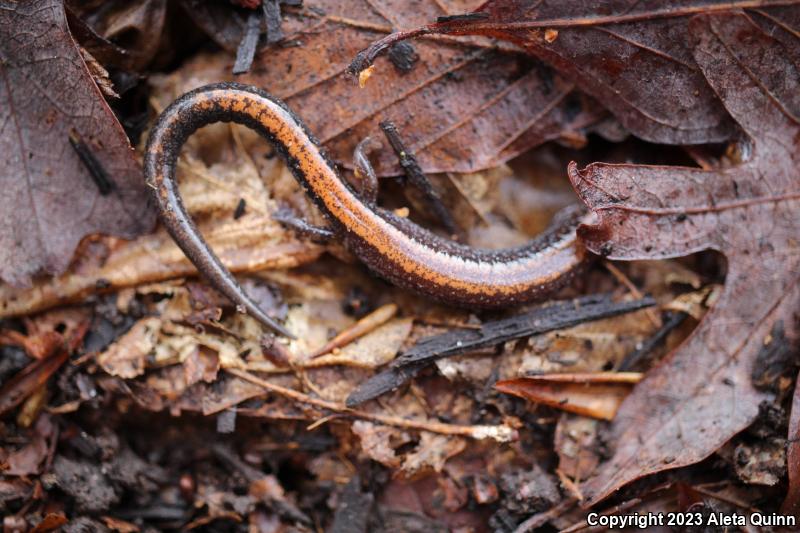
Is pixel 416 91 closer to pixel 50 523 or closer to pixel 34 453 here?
pixel 34 453

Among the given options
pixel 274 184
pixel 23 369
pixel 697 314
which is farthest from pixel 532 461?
pixel 23 369

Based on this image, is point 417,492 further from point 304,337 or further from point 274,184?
point 274,184

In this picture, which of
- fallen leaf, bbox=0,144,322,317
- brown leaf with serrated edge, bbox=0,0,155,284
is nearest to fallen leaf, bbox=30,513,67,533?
fallen leaf, bbox=0,144,322,317

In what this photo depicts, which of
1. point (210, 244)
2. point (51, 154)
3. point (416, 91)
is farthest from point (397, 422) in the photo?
point (51, 154)

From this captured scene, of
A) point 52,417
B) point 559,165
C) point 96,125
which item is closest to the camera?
point 96,125

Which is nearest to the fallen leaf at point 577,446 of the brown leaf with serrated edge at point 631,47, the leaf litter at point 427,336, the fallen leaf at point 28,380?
the leaf litter at point 427,336

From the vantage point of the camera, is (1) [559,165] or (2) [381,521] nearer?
(2) [381,521]

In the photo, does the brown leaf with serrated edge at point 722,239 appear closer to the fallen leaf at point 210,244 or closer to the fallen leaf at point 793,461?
the fallen leaf at point 793,461
